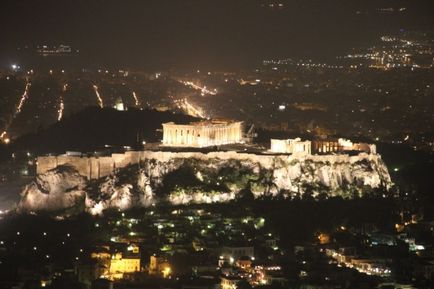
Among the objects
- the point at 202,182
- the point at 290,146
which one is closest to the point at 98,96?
the point at 290,146

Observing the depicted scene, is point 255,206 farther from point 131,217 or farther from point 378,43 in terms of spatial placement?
point 378,43

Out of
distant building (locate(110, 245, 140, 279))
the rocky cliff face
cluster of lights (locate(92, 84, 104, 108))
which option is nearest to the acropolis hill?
the rocky cliff face

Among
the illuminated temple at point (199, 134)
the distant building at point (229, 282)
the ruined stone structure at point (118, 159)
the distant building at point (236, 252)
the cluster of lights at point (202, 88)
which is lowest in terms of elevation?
the distant building at point (229, 282)

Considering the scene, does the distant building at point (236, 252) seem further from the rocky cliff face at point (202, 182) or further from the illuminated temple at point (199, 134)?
the illuminated temple at point (199, 134)

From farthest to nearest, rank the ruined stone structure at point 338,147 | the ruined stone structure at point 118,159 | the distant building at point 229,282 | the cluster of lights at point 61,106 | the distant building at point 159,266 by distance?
the cluster of lights at point 61,106 → the ruined stone structure at point 338,147 → the ruined stone structure at point 118,159 → the distant building at point 159,266 → the distant building at point 229,282

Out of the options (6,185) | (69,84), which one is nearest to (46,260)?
(6,185)

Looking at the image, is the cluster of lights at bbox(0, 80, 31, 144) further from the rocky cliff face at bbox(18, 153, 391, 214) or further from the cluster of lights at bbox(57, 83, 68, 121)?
the rocky cliff face at bbox(18, 153, 391, 214)

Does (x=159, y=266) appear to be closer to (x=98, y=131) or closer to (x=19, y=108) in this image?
(x=98, y=131)

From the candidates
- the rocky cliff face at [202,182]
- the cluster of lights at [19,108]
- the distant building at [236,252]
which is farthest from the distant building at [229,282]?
the cluster of lights at [19,108]
